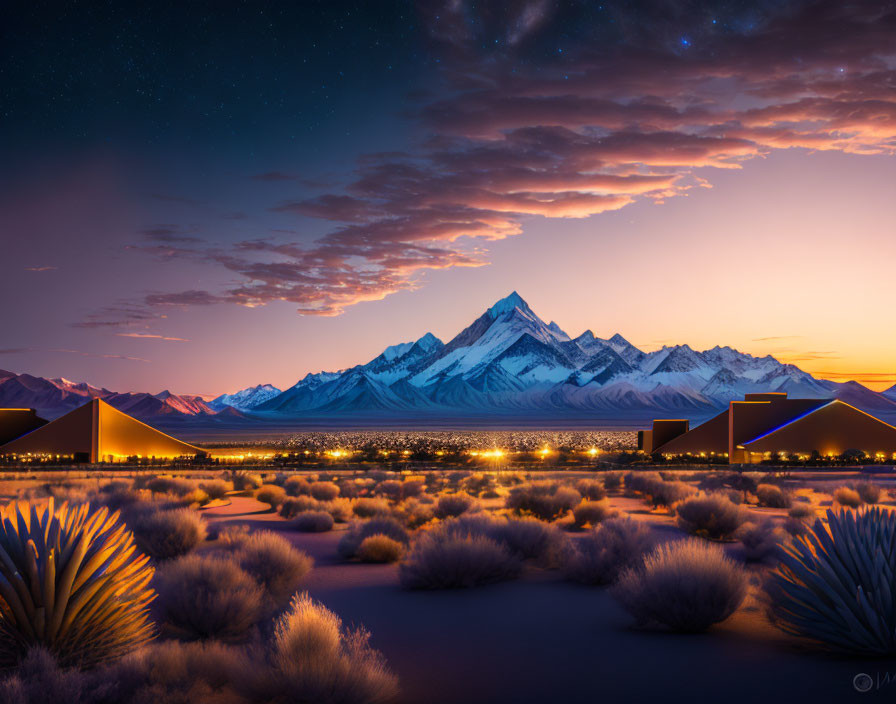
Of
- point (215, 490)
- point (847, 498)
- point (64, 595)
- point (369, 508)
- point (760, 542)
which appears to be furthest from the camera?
A: point (215, 490)

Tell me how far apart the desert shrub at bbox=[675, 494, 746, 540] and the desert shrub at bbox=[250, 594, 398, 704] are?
Result: 41.8 feet

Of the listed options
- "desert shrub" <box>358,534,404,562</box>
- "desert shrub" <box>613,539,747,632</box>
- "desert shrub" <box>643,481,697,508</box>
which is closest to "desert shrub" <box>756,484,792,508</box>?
"desert shrub" <box>643,481,697,508</box>

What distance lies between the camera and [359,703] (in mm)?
6289

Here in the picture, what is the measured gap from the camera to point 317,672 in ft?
20.7

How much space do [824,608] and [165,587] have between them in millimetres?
7701

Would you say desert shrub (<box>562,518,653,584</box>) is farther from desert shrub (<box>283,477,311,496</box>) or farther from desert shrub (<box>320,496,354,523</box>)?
desert shrub (<box>283,477,311,496</box>)

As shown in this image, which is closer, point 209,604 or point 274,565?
point 209,604

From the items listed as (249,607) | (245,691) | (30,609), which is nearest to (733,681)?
(245,691)

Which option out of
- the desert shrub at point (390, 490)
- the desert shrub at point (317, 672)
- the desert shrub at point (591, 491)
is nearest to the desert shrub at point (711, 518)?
the desert shrub at point (591, 491)

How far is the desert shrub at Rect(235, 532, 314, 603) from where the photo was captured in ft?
38.1

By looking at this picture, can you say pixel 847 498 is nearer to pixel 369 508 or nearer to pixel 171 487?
pixel 369 508

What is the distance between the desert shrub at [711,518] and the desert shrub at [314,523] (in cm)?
880

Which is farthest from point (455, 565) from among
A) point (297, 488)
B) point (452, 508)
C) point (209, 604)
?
point (297, 488)

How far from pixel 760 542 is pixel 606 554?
3927mm
